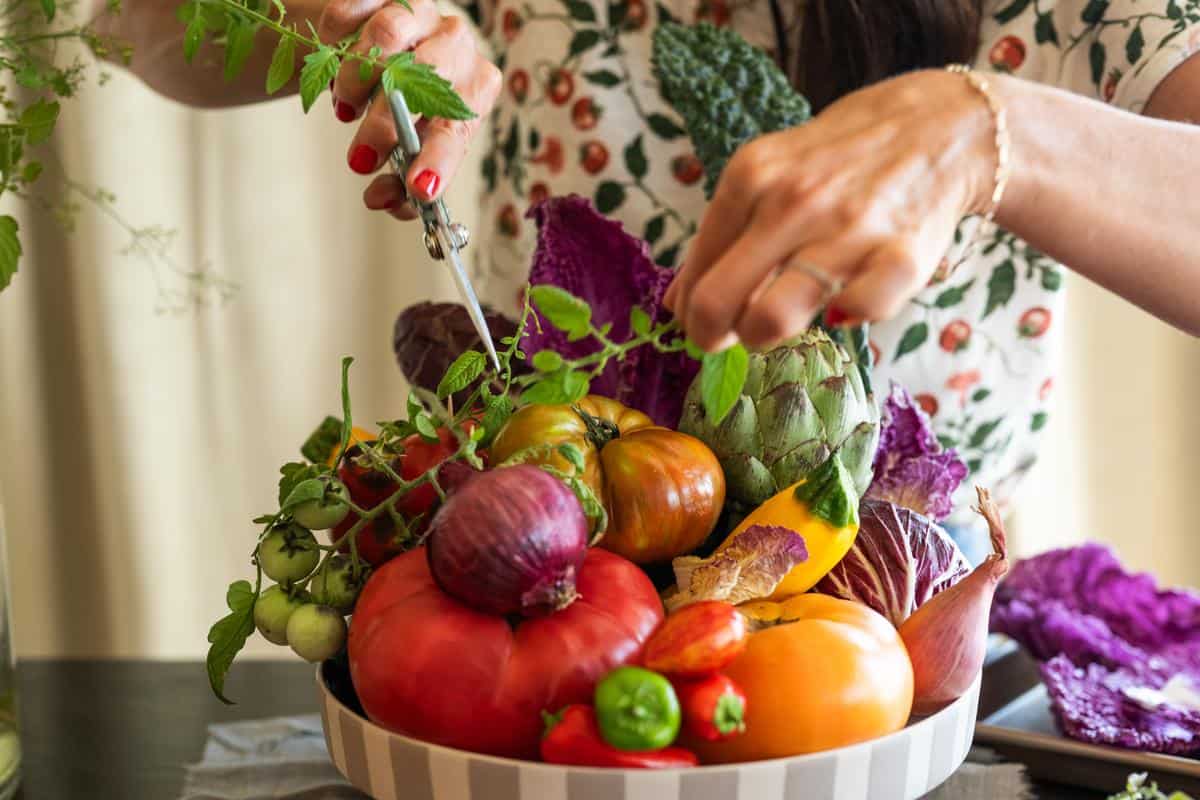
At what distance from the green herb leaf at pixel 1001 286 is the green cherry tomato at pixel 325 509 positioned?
2.09ft

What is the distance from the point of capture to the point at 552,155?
0.97 m

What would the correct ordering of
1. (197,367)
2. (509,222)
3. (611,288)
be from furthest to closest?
(197,367), (509,222), (611,288)

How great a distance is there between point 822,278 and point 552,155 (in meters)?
0.61

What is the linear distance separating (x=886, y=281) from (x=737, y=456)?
129mm

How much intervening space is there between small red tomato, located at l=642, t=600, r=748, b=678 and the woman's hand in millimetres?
247

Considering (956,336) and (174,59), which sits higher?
(174,59)

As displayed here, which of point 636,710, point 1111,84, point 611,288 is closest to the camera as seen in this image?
point 636,710

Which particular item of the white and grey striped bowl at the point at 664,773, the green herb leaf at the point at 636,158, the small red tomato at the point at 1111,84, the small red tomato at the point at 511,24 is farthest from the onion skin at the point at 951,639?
the small red tomato at the point at 511,24

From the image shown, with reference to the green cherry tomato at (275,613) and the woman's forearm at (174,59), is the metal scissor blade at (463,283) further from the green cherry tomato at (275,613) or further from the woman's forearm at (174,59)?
the woman's forearm at (174,59)

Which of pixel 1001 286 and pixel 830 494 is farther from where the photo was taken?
pixel 1001 286

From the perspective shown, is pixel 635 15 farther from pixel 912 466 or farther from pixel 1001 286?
pixel 912 466

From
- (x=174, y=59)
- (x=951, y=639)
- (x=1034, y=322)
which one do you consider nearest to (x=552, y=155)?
(x=174, y=59)

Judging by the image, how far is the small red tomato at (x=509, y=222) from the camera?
3.32ft

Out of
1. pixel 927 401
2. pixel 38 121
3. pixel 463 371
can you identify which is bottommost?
pixel 927 401
